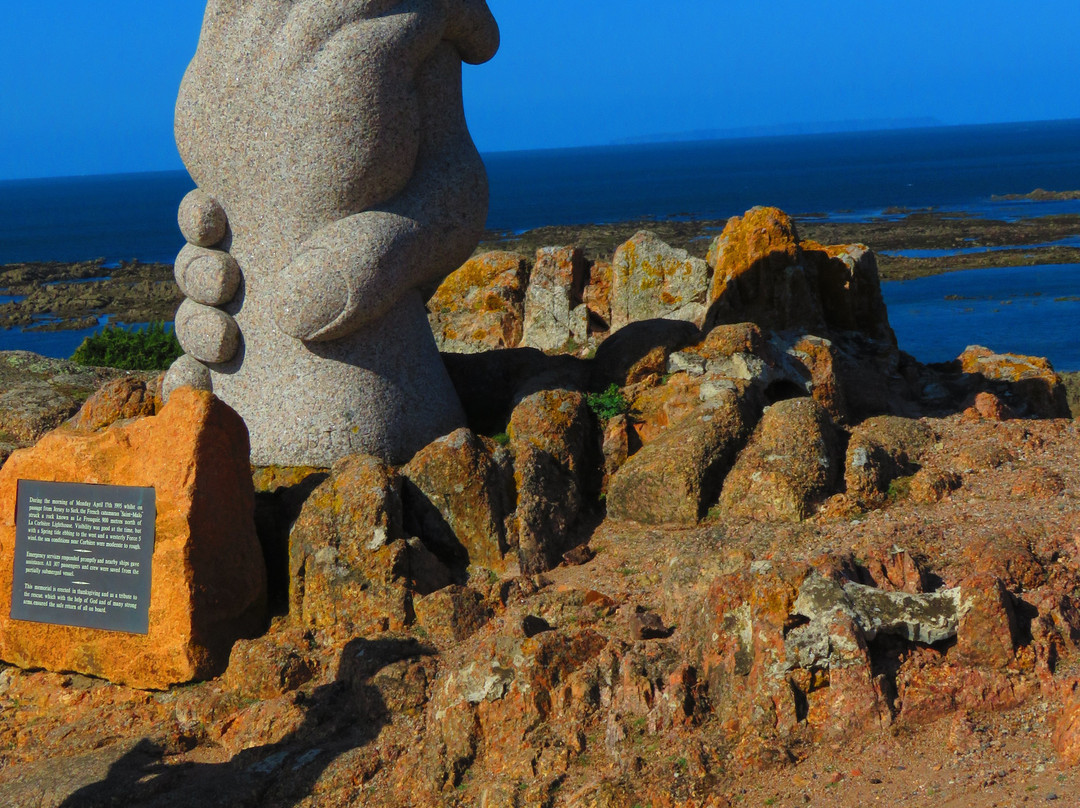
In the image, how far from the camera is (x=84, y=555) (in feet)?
25.2

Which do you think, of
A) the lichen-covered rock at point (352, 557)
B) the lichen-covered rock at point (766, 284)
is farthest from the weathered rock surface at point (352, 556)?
the lichen-covered rock at point (766, 284)

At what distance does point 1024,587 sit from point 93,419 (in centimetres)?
783

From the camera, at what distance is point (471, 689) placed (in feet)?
19.5

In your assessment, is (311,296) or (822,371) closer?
(311,296)

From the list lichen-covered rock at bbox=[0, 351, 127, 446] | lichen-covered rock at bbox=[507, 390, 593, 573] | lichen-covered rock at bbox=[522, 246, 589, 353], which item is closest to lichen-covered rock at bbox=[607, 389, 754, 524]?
lichen-covered rock at bbox=[507, 390, 593, 573]

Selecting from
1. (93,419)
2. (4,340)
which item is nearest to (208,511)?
(93,419)

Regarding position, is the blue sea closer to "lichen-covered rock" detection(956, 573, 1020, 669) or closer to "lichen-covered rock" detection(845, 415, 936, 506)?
"lichen-covered rock" detection(845, 415, 936, 506)

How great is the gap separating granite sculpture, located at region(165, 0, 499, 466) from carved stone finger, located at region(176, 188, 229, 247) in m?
0.01

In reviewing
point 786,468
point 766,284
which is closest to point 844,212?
point 766,284

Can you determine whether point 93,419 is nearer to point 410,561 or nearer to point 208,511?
point 208,511

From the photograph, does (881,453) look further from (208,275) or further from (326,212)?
(208,275)

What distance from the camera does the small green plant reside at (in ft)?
29.8

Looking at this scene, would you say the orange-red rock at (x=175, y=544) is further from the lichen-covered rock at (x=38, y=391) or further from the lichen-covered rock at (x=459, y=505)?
the lichen-covered rock at (x=38, y=391)

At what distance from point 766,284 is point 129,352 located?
9.40m
